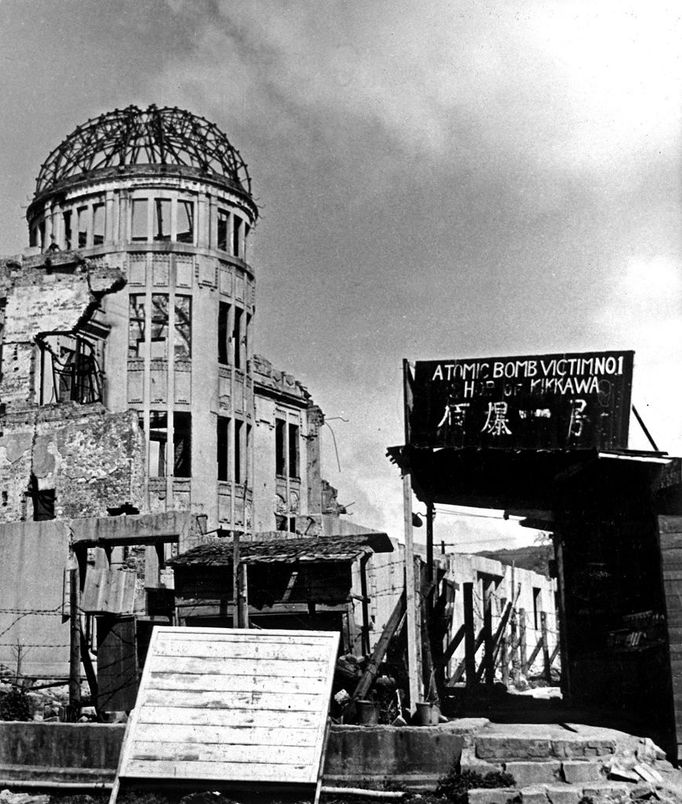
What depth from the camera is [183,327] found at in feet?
124

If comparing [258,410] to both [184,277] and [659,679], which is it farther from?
[659,679]

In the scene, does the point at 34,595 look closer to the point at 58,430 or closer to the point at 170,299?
the point at 58,430

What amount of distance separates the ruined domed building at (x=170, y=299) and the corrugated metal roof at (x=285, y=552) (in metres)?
16.5

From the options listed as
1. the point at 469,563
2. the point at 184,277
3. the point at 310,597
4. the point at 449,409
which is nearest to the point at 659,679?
the point at 449,409

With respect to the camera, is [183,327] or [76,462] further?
[183,327]

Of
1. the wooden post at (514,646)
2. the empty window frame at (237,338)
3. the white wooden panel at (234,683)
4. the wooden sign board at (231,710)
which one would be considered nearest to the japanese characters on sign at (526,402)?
the wooden sign board at (231,710)

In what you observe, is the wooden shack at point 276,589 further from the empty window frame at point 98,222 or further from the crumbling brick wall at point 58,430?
the empty window frame at point 98,222

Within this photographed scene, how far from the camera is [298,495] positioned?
43.1 meters

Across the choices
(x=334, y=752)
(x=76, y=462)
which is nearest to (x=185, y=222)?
(x=76, y=462)

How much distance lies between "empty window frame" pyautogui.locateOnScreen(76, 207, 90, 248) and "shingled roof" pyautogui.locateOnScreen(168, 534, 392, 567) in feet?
70.6

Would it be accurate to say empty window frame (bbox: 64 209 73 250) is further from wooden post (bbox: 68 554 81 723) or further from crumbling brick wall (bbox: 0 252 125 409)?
wooden post (bbox: 68 554 81 723)

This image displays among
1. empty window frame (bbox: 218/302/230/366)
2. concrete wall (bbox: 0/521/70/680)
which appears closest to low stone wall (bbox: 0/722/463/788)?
concrete wall (bbox: 0/521/70/680)

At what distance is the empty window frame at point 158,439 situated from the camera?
37.1 metres

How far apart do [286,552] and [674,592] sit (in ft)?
23.8
